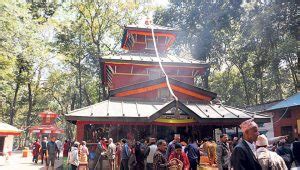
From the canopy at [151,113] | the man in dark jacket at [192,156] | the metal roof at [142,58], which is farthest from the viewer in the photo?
the metal roof at [142,58]

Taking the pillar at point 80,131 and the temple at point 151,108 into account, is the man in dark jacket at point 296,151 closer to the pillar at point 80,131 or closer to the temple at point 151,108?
the temple at point 151,108

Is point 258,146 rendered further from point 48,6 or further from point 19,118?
point 19,118

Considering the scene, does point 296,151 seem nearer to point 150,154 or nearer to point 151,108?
point 150,154

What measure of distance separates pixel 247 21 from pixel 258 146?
96.1 feet

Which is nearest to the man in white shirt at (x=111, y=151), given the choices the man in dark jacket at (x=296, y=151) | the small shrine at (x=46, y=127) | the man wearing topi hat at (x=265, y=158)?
the man in dark jacket at (x=296, y=151)

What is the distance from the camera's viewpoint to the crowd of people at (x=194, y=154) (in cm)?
411

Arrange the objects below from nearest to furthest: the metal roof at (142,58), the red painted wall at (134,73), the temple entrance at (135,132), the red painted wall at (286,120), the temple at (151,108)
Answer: the temple at (151,108), the temple entrance at (135,132), the metal roof at (142,58), the red painted wall at (134,73), the red painted wall at (286,120)

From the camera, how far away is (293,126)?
Result: 2453 centimetres

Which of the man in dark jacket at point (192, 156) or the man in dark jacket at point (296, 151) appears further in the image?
the man in dark jacket at point (192, 156)

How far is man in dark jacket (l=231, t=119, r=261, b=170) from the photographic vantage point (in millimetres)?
3922

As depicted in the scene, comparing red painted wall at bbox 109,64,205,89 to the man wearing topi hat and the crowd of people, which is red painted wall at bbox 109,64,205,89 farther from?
the man wearing topi hat

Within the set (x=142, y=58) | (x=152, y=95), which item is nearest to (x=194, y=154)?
(x=152, y=95)

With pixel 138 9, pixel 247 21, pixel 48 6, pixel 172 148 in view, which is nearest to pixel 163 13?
pixel 138 9

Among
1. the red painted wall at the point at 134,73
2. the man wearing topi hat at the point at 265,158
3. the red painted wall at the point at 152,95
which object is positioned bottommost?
the man wearing topi hat at the point at 265,158
